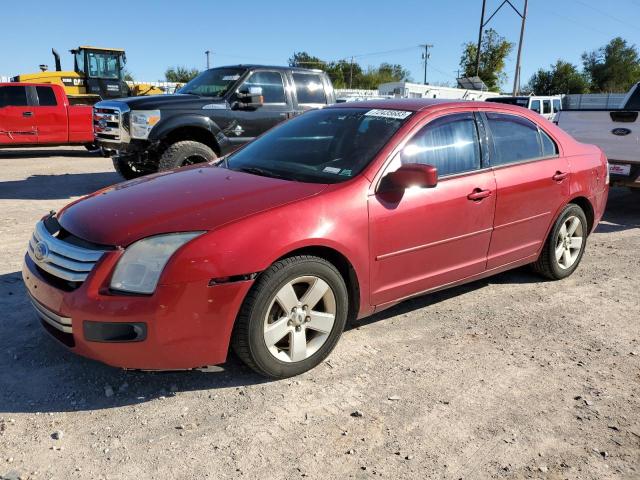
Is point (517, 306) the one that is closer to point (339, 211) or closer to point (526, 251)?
point (526, 251)

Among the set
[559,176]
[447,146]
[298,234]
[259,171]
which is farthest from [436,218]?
[559,176]

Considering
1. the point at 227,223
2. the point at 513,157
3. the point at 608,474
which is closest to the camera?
the point at 608,474

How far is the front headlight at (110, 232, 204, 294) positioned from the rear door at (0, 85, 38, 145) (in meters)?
12.7

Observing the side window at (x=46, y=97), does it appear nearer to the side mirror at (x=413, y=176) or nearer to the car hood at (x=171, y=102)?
the car hood at (x=171, y=102)

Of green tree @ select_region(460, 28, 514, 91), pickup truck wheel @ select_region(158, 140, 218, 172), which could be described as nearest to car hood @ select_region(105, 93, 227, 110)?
pickup truck wheel @ select_region(158, 140, 218, 172)

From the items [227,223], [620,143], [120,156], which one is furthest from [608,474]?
[120,156]

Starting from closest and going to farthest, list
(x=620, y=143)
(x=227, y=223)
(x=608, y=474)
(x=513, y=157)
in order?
1. (x=608, y=474)
2. (x=227, y=223)
3. (x=513, y=157)
4. (x=620, y=143)

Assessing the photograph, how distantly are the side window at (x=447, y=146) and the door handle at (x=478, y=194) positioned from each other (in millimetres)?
173

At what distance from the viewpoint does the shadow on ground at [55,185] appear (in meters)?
8.62

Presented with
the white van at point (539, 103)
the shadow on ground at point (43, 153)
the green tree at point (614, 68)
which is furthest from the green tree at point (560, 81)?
the shadow on ground at point (43, 153)

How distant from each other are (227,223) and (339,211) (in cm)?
70

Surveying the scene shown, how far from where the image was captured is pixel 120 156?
8.03 metres

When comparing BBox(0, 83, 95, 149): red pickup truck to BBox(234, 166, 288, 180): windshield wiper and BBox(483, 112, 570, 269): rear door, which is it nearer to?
BBox(234, 166, 288, 180): windshield wiper

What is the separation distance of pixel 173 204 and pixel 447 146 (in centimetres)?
197
